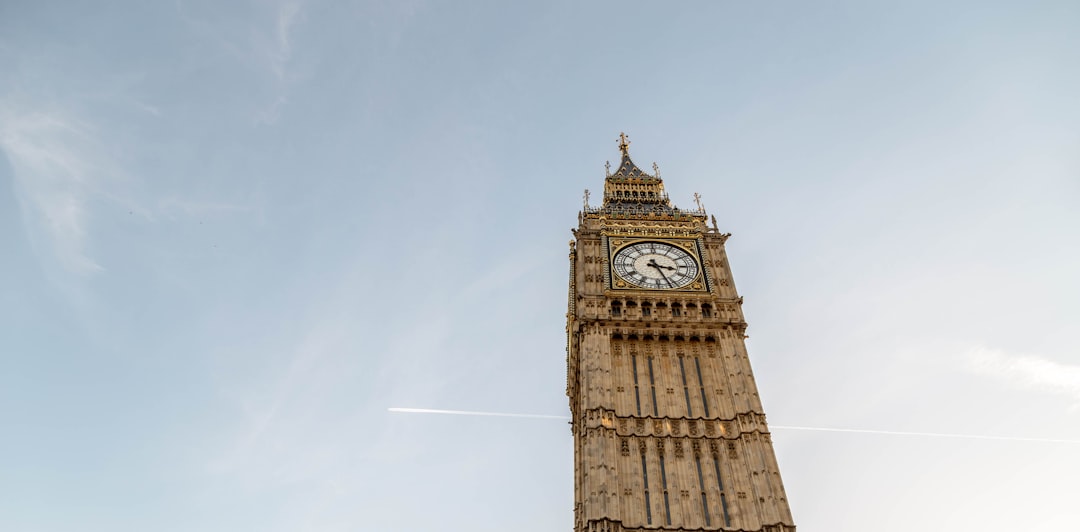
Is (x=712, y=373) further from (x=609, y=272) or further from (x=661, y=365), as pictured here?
(x=609, y=272)

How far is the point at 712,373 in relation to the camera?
52.0 metres

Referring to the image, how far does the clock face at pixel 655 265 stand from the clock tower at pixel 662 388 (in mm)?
100

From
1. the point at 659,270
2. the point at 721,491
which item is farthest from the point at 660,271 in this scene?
the point at 721,491

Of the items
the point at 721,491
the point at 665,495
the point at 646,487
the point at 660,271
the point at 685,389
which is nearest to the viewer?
the point at 665,495

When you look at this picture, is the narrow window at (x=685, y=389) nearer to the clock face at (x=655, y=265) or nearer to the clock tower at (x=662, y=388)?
the clock tower at (x=662, y=388)

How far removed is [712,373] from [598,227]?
57.2 feet

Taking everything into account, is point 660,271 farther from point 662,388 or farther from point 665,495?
point 665,495

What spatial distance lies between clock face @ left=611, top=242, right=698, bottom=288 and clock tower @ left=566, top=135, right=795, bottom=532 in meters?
0.10

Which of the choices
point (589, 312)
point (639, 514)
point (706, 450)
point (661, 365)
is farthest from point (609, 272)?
point (639, 514)

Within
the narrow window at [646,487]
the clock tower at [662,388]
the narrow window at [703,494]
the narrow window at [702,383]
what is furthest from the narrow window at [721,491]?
the narrow window at [646,487]

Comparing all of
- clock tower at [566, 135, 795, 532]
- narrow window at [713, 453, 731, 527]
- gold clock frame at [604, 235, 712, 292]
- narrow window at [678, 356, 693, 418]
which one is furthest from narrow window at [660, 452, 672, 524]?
gold clock frame at [604, 235, 712, 292]

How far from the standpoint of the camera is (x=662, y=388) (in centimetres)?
5088

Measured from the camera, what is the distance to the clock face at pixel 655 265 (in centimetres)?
5875

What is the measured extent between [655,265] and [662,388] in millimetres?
12083
